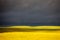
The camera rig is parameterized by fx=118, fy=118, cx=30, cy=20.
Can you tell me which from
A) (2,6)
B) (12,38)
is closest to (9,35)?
(12,38)

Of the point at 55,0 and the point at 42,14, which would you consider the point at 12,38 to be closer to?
the point at 42,14

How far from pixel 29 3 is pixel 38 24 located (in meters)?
0.16

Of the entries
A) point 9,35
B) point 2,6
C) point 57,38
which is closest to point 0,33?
point 9,35

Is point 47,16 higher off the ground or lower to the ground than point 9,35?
higher

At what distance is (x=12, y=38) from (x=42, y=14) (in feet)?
0.89

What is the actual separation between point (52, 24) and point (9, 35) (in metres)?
0.31

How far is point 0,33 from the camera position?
2.71 ft

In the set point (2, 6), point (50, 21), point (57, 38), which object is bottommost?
point (57, 38)

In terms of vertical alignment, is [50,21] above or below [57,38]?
above

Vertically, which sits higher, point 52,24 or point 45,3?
point 45,3

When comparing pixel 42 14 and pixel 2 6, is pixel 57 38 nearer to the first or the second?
pixel 42 14

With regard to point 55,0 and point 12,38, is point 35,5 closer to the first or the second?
point 55,0

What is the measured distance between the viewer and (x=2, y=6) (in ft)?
2.78

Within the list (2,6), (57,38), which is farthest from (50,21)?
(2,6)
